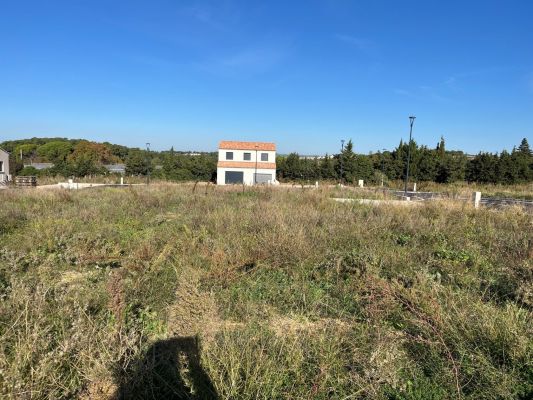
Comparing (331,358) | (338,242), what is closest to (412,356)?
(331,358)

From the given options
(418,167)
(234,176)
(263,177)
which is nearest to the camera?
(418,167)

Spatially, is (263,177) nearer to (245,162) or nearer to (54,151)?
(245,162)

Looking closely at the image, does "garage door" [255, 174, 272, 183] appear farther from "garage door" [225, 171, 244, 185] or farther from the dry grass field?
the dry grass field

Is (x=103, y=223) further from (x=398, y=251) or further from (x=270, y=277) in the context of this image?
(x=398, y=251)

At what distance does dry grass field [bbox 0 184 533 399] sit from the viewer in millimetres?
2479

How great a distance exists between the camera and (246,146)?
42500 millimetres

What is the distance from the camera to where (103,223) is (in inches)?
308

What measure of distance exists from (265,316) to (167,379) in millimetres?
1210

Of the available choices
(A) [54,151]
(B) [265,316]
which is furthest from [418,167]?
(A) [54,151]

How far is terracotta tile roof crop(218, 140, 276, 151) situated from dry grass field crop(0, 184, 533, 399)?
36388 mm

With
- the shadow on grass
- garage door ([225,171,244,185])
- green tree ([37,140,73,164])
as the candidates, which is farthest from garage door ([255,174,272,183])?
green tree ([37,140,73,164])

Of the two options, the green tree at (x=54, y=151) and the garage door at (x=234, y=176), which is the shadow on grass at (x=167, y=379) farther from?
the green tree at (x=54, y=151)

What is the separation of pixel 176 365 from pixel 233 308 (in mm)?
1071

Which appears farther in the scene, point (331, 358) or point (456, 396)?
point (331, 358)
